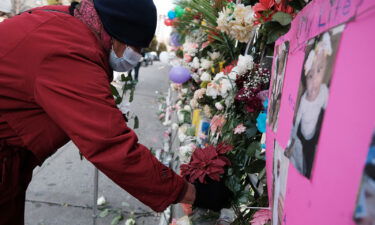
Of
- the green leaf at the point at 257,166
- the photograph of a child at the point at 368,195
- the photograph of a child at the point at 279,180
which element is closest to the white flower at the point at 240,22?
the green leaf at the point at 257,166

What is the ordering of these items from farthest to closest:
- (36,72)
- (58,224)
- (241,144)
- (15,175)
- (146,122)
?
(146,122) < (58,224) < (241,144) < (15,175) < (36,72)

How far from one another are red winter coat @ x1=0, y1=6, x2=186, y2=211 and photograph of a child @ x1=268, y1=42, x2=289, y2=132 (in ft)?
1.64

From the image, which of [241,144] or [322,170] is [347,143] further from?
[241,144]

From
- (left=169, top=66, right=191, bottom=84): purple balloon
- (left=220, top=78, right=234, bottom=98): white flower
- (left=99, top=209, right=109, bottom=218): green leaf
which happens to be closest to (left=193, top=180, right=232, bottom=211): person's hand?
(left=220, top=78, right=234, bottom=98): white flower

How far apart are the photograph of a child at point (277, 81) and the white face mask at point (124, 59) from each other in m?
0.66

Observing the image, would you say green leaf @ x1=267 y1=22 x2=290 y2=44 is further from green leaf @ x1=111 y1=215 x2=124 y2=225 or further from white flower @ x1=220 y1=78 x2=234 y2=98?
green leaf @ x1=111 y1=215 x2=124 y2=225

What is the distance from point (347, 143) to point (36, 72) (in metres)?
1.00

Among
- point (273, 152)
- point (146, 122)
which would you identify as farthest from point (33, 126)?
point (146, 122)

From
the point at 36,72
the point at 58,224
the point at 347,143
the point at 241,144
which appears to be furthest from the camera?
the point at 58,224

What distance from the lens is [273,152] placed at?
951 millimetres

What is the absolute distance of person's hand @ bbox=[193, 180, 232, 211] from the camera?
1.37 metres

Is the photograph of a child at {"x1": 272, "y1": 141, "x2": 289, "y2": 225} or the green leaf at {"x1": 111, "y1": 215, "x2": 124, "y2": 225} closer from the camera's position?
the photograph of a child at {"x1": 272, "y1": 141, "x2": 289, "y2": 225}

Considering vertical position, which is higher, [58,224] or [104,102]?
[104,102]

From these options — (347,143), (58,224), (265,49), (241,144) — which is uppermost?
(265,49)
